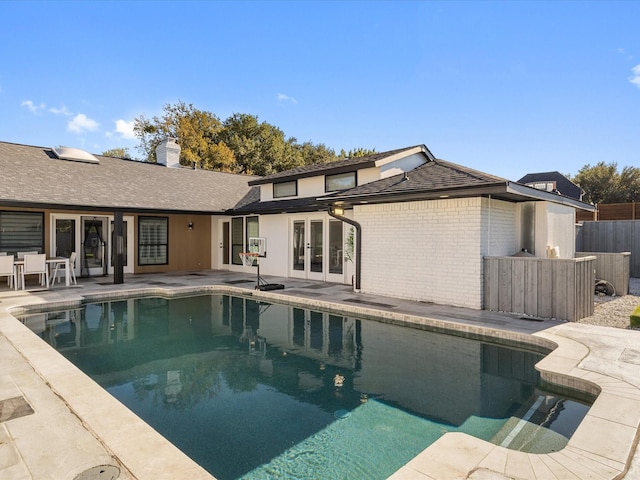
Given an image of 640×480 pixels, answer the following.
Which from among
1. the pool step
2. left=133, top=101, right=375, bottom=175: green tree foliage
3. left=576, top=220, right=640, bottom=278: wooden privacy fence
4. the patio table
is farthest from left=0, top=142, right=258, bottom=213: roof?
left=576, top=220, right=640, bottom=278: wooden privacy fence

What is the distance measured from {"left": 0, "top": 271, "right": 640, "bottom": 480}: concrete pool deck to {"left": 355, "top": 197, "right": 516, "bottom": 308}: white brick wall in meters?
2.10

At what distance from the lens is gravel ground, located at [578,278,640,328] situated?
699cm

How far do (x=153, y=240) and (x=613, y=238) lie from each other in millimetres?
17673

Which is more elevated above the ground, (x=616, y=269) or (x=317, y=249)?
(x=317, y=249)

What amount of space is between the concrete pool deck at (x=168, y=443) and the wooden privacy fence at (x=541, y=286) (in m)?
0.78

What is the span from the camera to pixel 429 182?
28.7 ft

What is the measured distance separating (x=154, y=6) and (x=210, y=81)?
31.5 feet

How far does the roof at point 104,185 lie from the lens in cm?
1080

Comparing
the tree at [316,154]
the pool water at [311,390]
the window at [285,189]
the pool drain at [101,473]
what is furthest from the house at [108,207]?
the tree at [316,154]

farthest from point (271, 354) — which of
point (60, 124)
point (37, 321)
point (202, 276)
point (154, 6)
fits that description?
point (60, 124)

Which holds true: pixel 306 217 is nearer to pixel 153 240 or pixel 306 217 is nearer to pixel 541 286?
pixel 153 240

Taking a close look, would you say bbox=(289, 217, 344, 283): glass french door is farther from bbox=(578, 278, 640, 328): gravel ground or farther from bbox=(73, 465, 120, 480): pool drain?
bbox=(73, 465, 120, 480): pool drain

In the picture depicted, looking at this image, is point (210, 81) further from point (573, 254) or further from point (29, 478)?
point (29, 478)

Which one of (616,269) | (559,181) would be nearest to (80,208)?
(616,269)
